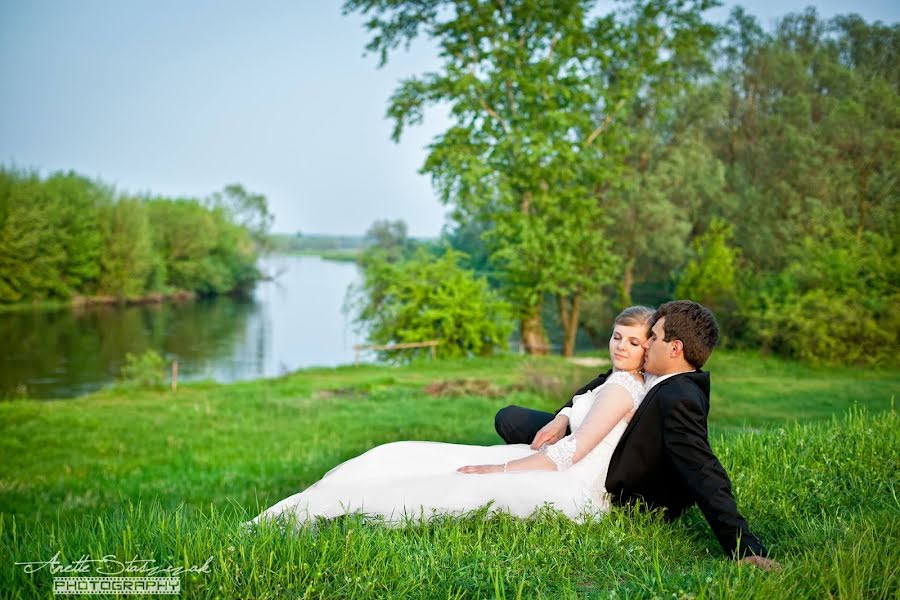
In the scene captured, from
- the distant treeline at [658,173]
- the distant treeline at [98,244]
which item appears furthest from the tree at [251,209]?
the distant treeline at [658,173]

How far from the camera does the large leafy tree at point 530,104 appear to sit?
77.9 feet

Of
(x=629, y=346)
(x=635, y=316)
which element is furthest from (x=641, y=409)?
(x=635, y=316)

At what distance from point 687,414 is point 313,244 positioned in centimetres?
16672

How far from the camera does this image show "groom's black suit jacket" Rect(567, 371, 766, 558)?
342 cm

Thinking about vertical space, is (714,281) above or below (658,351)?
above

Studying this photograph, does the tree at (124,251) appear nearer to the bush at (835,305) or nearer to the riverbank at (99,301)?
the riverbank at (99,301)

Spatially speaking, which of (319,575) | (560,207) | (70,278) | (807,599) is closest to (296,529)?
(319,575)

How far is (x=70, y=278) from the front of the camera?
189ft

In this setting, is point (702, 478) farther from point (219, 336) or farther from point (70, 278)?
point (70, 278)

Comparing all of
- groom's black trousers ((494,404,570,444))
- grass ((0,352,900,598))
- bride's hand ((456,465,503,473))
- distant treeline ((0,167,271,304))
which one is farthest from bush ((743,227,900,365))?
distant treeline ((0,167,271,304))

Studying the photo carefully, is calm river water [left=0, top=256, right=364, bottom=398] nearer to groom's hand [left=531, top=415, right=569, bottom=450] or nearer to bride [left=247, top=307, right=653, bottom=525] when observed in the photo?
bride [left=247, top=307, right=653, bottom=525]

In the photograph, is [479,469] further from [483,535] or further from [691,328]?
[691,328]

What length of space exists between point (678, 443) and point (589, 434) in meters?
0.48

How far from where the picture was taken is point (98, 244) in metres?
59.0
